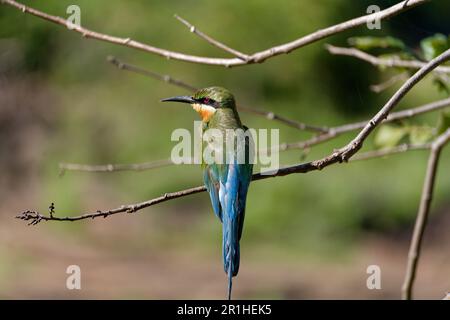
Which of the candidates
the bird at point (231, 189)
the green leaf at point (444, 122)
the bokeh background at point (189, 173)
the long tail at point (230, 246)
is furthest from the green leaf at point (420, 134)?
the bokeh background at point (189, 173)

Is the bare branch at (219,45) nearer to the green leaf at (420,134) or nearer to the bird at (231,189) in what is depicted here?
the bird at (231,189)

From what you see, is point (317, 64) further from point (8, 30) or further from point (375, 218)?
point (8, 30)

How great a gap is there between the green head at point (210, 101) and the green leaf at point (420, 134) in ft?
2.31

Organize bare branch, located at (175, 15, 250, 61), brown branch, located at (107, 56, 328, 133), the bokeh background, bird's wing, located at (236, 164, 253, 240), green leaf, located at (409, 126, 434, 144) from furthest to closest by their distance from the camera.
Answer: the bokeh background
green leaf, located at (409, 126, 434, 144)
brown branch, located at (107, 56, 328, 133)
bird's wing, located at (236, 164, 253, 240)
bare branch, located at (175, 15, 250, 61)

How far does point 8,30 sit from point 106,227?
2.56 m

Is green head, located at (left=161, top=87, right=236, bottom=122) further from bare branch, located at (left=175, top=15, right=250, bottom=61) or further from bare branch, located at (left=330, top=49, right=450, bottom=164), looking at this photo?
bare branch, located at (left=330, top=49, right=450, bottom=164)

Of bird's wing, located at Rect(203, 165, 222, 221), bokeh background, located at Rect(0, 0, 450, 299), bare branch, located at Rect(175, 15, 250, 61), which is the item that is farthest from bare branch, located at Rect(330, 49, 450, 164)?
bokeh background, located at Rect(0, 0, 450, 299)

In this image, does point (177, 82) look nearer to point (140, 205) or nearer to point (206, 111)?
point (206, 111)

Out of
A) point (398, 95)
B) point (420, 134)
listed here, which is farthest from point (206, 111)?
point (398, 95)

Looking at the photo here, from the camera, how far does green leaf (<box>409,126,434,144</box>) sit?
9.75 ft

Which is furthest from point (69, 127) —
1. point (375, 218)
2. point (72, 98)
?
point (375, 218)

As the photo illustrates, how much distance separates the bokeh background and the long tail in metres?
3.77

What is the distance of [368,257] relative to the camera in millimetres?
6945

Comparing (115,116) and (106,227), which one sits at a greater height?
(115,116)
